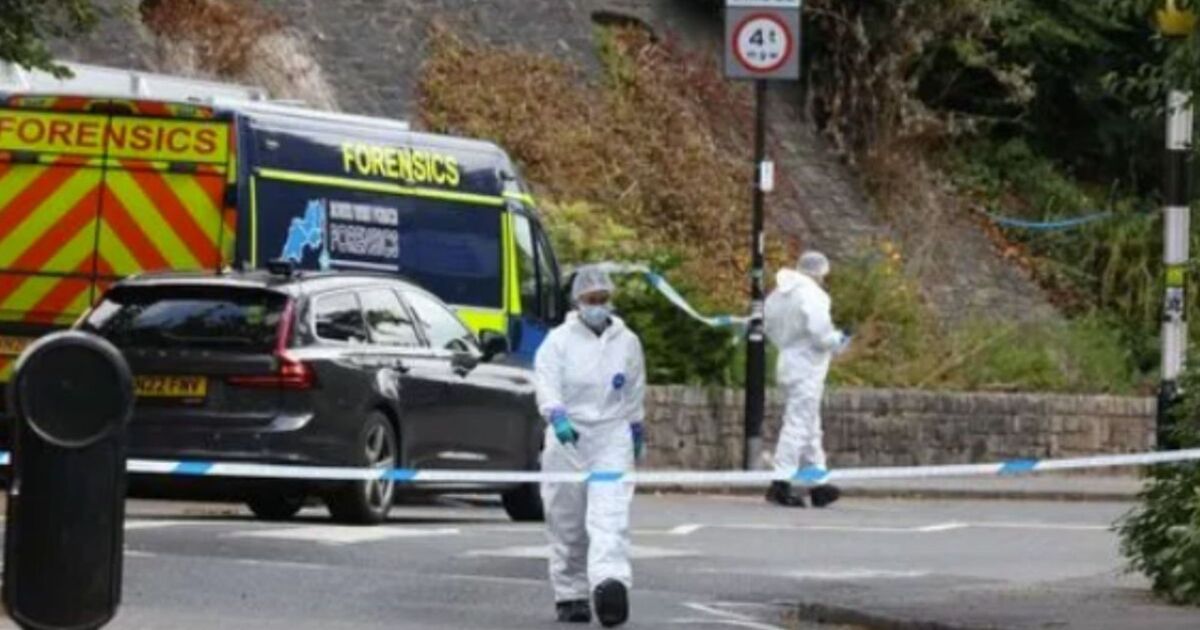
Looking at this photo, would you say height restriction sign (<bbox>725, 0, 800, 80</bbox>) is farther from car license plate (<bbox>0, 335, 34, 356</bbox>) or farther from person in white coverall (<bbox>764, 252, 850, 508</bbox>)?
car license plate (<bbox>0, 335, 34, 356</bbox>)

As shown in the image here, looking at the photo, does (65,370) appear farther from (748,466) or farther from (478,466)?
(748,466)

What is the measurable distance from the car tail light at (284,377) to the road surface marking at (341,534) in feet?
2.79

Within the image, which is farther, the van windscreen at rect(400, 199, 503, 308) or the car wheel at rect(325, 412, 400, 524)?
the van windscreen at rect(400, 199, 503, 308)

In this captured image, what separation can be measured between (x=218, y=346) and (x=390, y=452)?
1308 millimetres

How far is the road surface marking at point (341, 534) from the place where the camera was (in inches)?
777

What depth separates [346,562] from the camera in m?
18.5

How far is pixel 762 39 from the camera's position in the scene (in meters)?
29.1

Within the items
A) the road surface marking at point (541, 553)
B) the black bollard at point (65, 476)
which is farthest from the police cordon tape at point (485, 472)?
the black bollard at point (65, 476)

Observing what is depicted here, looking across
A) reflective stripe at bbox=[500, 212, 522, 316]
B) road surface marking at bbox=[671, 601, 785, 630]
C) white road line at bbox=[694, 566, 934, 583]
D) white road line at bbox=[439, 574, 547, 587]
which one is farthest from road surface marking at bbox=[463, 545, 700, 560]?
reflective stripe at bbox=[500, 212, 522, 316]

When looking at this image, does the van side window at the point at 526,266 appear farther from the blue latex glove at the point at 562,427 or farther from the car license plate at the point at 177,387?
the blue latex glove at the point at 562,427

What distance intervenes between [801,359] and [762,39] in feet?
12.3

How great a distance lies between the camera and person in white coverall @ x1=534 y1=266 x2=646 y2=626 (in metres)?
16.1

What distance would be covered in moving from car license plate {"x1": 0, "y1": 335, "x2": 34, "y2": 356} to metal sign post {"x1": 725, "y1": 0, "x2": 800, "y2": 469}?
7.23 meters

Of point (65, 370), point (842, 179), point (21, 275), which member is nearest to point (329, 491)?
point (21, 275)
